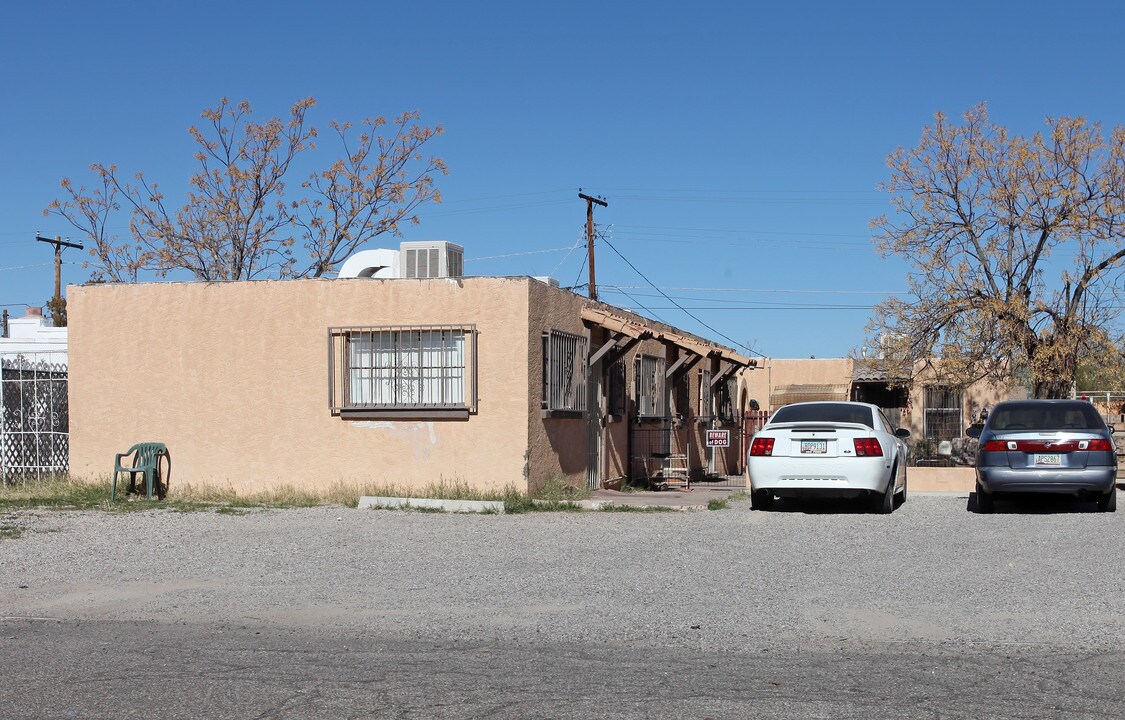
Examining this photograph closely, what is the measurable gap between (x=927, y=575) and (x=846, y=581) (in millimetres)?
763

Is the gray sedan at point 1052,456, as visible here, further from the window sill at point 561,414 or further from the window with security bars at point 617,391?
the window with security bars at point 617,391

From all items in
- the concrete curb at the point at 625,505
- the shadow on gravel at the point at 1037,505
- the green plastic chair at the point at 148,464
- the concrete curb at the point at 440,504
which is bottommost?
the shadow on gravel at the point at 1037,505

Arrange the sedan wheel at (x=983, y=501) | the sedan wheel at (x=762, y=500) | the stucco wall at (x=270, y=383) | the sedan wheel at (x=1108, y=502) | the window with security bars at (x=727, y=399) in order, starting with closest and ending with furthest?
the sedan wheel at (x=1108, y=502) < the sedan wheel at (x=762, y=500) < the sedan wheel at (x=983, y=501) < the stucco wall at (x=270, y=383) < the window with security bars at (x=727, y=399)

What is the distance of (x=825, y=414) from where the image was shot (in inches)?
645

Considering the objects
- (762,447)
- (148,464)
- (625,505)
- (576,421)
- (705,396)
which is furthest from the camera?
(705,396)

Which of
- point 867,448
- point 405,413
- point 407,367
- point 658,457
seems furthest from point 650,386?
point 867,448

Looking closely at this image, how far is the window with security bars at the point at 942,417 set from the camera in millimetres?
38125

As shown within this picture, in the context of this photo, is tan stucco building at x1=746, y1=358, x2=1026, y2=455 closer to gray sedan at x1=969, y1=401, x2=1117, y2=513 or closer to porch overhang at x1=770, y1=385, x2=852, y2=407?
porch overhang at x1=770, y1=385, x2=852, y2=407

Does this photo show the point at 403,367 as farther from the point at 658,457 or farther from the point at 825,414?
the point at 658,457

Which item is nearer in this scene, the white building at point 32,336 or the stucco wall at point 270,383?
the stucco wall at point 270,383

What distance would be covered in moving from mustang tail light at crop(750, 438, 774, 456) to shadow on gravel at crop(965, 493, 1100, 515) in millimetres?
3044

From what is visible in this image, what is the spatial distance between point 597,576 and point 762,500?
641 cm

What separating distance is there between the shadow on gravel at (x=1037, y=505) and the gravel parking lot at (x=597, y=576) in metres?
1.41

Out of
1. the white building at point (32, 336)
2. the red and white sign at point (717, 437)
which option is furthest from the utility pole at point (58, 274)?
the red and white sign at point (717, 437)
